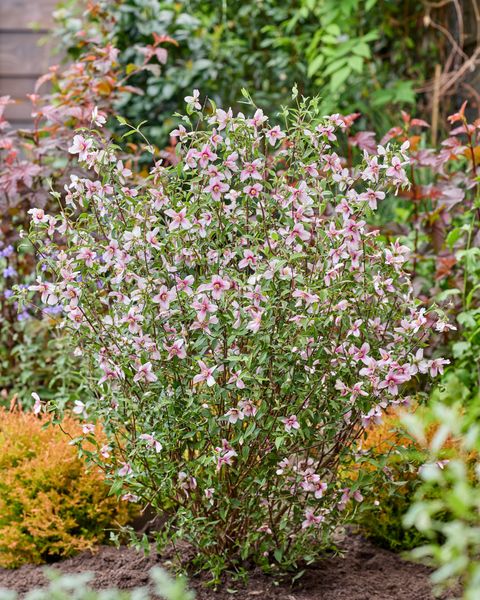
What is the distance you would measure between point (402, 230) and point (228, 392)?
164cm

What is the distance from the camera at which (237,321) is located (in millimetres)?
1994

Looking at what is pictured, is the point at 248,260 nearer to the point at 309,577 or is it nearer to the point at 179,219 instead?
the point at 179,219

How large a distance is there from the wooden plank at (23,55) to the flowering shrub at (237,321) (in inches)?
161

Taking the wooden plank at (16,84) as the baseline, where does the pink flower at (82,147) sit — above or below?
above

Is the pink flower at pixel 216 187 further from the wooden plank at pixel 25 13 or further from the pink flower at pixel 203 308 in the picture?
the wooden plank at pixel 25 13

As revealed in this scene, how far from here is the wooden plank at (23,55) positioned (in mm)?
5980

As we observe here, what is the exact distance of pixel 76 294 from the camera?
2031mm

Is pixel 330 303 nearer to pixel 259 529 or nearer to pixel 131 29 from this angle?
pixel 259 529

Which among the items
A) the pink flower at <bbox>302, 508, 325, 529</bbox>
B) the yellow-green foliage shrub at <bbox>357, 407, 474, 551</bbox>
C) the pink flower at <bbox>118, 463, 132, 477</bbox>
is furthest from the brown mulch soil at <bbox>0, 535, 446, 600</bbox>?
the pink flower at <bbox>118, 463, 132, 477</bbox>

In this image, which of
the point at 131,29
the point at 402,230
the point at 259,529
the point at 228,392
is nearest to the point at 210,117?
the point at 228,392

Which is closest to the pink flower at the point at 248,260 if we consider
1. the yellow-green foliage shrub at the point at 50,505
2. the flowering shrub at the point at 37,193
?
the yellow-green foliage shrub at the point at 50,505

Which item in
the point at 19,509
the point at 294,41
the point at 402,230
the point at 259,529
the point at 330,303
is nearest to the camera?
the point at 330,303

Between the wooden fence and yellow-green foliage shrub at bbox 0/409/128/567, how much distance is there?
3831 mm

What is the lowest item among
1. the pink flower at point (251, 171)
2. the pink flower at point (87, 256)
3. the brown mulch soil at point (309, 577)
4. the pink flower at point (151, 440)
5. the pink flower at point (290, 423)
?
the brown mulch soil at point (309, 577)
